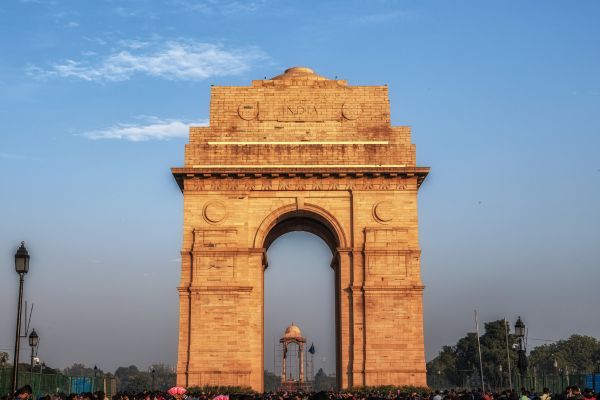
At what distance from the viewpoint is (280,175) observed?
124 ft

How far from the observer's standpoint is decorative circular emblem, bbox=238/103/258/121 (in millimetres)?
39125

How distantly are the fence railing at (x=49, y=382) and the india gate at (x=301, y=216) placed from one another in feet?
13.2

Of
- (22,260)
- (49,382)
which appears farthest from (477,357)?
(22,260)

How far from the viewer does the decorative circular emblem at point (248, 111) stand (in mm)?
39125

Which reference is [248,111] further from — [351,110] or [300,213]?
[300,213]

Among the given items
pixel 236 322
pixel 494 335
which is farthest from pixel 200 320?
pixel 494 335

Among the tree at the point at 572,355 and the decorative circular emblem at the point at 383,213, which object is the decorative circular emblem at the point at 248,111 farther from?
the tree at the point at 572,355

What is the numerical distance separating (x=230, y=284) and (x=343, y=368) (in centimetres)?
603

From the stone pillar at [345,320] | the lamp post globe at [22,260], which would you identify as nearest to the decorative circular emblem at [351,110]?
the stone pillar at [345,320]

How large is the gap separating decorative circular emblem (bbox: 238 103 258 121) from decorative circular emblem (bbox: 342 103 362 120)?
13.3 feet

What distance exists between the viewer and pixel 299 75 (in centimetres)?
4109

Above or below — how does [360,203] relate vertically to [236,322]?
above

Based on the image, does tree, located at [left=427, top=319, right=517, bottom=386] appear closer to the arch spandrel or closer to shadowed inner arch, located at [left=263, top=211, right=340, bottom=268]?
shadowed inner arch, located at [left=263, top=211, right=340, bottom=268]

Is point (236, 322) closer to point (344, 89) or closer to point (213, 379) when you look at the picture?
point (213, 379)
